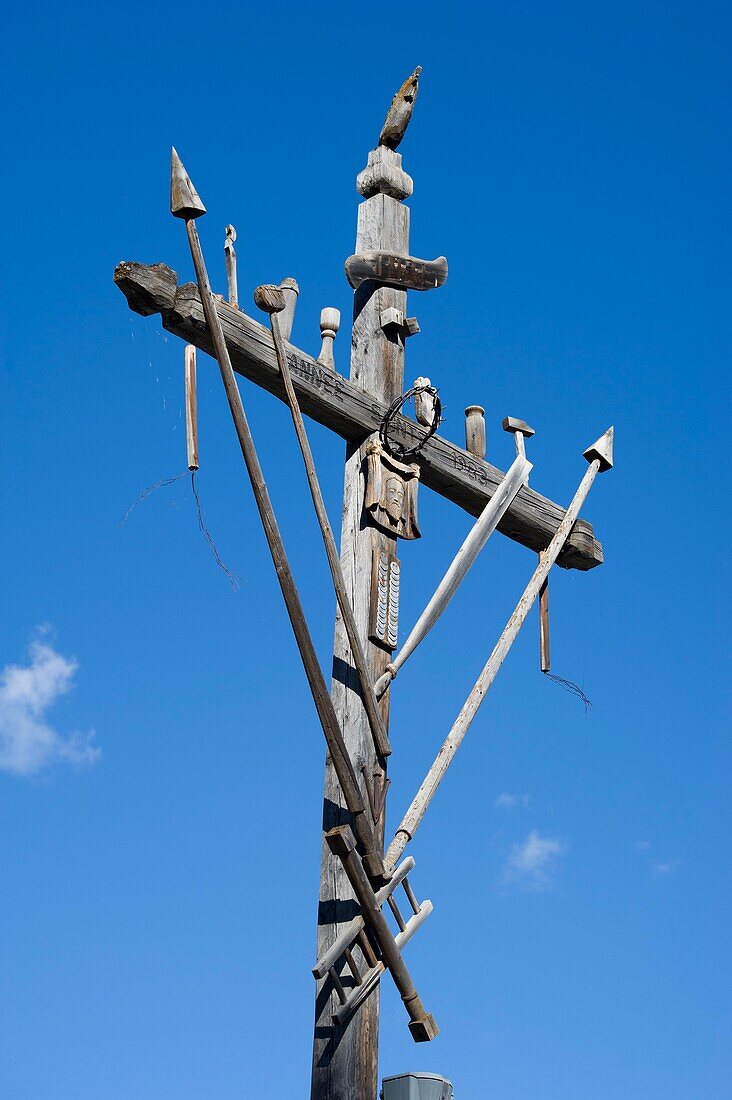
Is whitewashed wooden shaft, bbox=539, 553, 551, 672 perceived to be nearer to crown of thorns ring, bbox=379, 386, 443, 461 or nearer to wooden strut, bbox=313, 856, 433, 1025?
crown of thorns ring, bbox=379, 386, 443, 461


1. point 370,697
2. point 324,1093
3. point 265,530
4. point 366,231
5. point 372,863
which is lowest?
point 324,1093

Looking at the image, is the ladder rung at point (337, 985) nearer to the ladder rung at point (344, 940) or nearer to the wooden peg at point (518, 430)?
the ladder rung at point (344, 940)

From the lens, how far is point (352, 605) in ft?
19.3

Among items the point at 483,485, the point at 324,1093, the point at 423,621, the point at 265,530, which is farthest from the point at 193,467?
the point at 324,1093

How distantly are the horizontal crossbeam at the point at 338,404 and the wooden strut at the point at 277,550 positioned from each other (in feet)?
0.49

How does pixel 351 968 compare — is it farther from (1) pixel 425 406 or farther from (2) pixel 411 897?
(1) pixel 425 406

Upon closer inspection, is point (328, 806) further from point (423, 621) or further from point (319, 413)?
point (319, 413)

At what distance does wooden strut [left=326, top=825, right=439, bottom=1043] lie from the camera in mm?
5066

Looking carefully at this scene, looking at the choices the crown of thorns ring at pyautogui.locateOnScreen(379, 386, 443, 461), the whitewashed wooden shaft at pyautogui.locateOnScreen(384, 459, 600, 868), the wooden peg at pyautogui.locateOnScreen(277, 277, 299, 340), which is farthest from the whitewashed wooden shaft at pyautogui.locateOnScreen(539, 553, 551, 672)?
the wooden peg at pyautogui.locateOnScreen(277, 277, 299, 340)

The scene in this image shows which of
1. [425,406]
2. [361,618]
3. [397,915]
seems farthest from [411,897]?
[425,406]

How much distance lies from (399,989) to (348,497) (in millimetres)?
1877

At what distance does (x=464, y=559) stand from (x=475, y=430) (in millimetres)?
730

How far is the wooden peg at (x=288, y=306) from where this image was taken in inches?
231

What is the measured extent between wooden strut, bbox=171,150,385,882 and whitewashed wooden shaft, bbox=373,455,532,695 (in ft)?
→ 1.86
